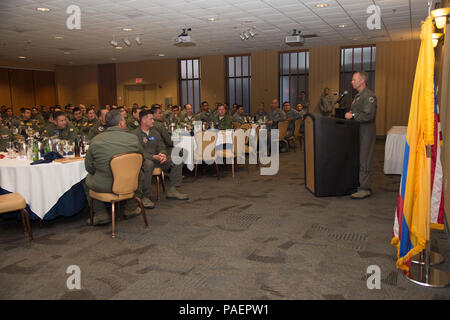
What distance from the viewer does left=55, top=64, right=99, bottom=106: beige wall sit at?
1998 centimetres

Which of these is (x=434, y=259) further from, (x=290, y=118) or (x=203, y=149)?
(x=290, y=118)

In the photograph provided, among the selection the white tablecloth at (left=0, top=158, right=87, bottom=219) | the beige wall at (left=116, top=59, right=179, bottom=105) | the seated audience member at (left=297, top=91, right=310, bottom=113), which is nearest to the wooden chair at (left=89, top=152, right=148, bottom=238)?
the white tablecloth at (left=0, top=158, right=87, bottom=219)

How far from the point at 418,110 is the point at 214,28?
806 cm

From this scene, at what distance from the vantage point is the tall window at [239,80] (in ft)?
53.7

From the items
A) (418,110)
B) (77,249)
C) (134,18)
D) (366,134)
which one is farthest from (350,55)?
(77,249)

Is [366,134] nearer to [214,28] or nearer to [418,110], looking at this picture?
[418,110]

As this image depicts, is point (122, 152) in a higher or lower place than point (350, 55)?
lower

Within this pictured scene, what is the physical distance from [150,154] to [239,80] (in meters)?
11.7

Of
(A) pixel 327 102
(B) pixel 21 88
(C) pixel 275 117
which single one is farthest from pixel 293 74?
(B) pixel 21 88

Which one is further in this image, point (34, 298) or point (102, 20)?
point (102, 20)

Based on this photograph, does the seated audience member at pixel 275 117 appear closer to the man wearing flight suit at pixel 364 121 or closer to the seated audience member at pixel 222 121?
the seated audience member at pixel 222 121

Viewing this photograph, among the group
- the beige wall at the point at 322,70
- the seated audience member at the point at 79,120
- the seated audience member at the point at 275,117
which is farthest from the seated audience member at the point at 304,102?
the seated audience member at the point at 79,120

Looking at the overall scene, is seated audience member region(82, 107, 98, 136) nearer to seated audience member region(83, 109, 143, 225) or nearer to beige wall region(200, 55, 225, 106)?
seated audience member region(83, 109, 143, 225)

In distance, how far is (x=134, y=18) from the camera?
878 cm
